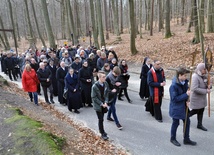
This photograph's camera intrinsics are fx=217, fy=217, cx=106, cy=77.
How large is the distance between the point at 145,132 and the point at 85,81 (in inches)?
139

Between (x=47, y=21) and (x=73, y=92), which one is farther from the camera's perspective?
(x=47, y=21)

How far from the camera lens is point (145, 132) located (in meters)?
6.41

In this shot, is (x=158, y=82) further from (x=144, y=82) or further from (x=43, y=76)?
(x=43, y=76)

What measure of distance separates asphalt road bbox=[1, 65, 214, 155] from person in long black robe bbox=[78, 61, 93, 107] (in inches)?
18.4

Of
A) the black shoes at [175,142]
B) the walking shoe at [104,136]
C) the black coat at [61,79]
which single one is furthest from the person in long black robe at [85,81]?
the black shoes at [175,142]

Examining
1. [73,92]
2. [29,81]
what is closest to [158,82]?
[73,92]

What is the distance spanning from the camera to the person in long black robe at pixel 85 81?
8.77 metres

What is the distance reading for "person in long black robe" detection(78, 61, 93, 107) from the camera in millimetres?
8766

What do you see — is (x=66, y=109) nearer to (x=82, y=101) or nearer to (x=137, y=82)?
(x=82, y=101)

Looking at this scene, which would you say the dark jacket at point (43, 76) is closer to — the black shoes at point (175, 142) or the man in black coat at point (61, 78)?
the man in black coat at point (61, 78)

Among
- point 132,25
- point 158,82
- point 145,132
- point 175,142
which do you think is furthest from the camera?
point 132,25

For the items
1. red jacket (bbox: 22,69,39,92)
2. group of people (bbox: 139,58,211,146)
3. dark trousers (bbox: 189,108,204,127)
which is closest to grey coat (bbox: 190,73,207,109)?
group of people (bbox: 139,58,211,146)

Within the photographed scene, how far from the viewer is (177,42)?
1777 centimetres

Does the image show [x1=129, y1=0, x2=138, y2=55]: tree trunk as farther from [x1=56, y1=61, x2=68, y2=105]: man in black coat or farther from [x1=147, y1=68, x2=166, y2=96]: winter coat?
[x1=147, y1=68, x2=166, y2=96]: winter coat
